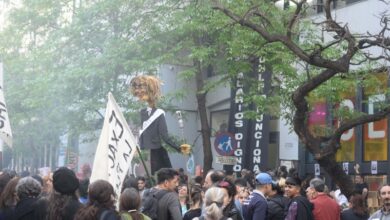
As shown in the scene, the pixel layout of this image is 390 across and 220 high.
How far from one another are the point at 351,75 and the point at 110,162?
920cm

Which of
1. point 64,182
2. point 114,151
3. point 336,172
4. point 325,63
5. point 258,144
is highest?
point 325,63

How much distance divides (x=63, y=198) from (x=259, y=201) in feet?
11.3

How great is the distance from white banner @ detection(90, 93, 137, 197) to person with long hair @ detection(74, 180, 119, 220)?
153cm

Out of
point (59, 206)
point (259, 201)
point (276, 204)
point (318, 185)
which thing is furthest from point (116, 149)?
point (318, 185)

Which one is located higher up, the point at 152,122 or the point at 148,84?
the point at 148,84

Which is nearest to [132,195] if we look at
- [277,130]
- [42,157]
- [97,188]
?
[97,188]

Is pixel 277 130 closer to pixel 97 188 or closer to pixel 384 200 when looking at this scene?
pixel 384 200

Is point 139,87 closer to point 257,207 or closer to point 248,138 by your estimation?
point 257,207

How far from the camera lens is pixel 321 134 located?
739 inches

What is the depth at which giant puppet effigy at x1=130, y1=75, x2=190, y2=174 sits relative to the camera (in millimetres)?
10422

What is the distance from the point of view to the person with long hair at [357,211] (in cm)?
1062

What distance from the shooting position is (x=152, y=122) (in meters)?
10.7

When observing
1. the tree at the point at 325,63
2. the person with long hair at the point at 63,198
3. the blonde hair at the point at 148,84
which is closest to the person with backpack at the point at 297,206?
the blonde hair at the point at 148,84

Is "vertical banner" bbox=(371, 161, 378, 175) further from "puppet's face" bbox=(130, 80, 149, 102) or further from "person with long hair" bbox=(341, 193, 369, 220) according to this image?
"puppet's face" bbox=(130, 80, 149, 102)
